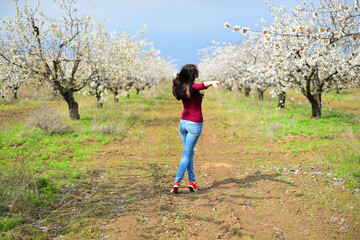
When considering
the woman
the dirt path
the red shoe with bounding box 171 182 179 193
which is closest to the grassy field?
the dirt path

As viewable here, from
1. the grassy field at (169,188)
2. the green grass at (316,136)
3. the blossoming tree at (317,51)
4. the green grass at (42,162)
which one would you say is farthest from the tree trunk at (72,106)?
the blossoming tree at (317,51)

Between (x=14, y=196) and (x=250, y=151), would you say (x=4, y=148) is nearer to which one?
(x=14, y=196)

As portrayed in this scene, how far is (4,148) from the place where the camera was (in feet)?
28.7

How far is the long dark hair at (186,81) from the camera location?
4996 millimetres

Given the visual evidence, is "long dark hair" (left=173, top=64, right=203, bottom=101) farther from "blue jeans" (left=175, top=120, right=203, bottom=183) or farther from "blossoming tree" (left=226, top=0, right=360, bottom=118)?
"blossoming tree" (left=226, top=0, right=360, bottom=118)

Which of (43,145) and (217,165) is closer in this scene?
(217,165)

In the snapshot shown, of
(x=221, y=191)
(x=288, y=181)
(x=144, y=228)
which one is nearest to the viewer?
(x=144, y=228)

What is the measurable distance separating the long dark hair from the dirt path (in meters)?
2.01

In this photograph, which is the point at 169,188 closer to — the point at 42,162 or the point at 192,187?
the point at 192,187

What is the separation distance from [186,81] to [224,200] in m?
2.40

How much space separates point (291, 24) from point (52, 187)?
12339 millimetres

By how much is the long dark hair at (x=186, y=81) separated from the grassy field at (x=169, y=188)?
2.01m

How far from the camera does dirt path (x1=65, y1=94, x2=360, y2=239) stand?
3.96 m

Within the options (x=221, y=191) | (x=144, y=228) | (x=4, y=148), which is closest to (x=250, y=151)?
(x=221, y=191)
